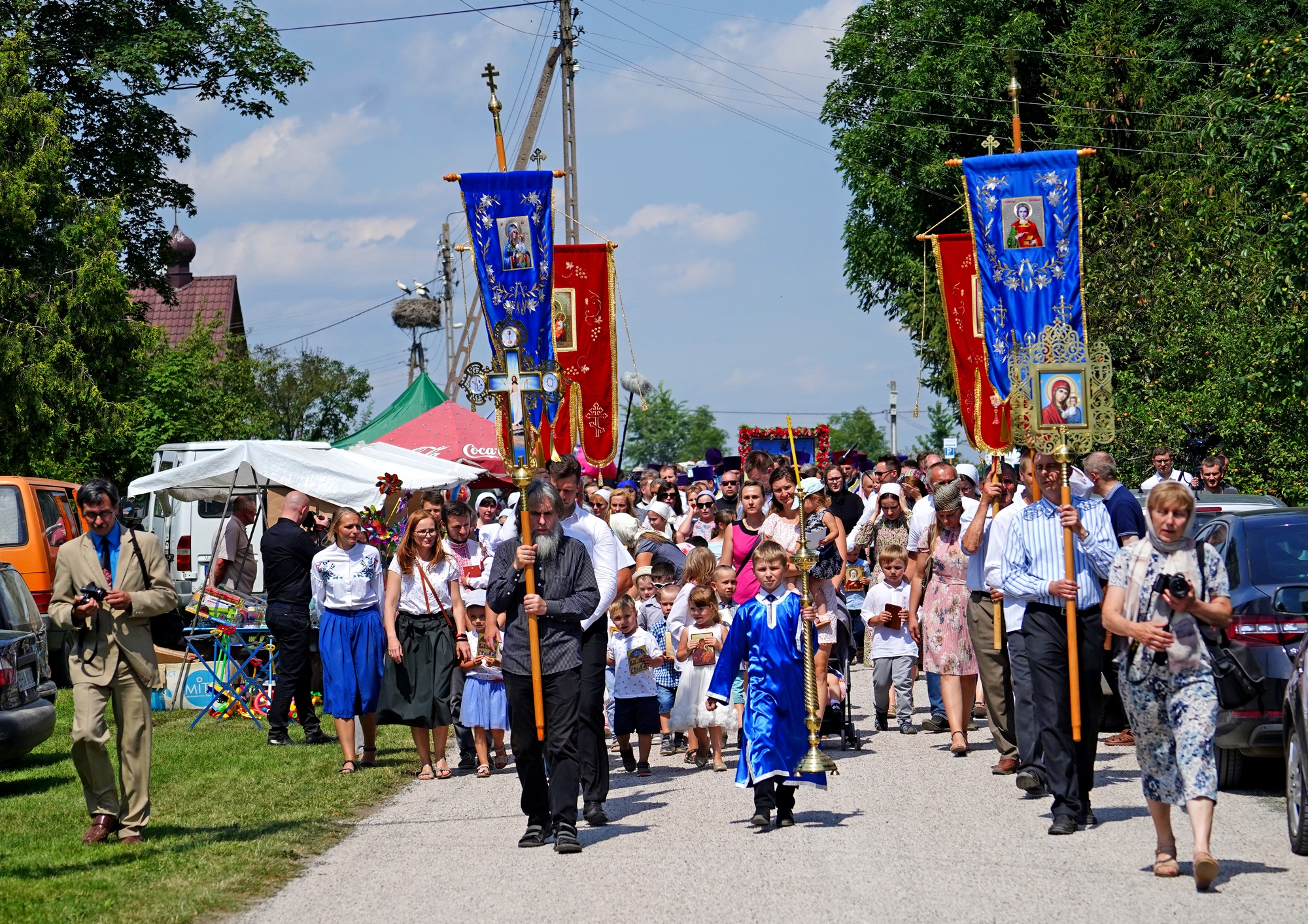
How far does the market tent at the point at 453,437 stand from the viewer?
2520 centimetres

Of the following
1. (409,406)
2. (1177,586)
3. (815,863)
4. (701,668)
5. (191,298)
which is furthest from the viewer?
(191,298)

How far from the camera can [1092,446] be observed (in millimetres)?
9758

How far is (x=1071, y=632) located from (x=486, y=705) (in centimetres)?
444

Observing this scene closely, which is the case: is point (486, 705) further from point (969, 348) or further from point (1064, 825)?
point (969, 348)

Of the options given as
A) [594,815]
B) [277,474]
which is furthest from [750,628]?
[277,474]

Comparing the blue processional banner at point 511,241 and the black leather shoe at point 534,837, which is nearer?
the black leather shoe at point 534,837

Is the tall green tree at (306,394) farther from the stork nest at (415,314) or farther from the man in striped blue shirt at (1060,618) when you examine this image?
the man in striped blue shirt at (1060,618)

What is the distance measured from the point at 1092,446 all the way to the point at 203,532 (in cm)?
1896

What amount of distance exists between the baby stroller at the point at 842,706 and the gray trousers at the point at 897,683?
505 mm

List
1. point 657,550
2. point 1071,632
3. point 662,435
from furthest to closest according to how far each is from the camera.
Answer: point 662,435 → point 657,550 → point 1071,632

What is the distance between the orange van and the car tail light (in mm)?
11957

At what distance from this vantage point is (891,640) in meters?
13.0

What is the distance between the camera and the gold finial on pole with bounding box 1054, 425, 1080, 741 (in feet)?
28.4

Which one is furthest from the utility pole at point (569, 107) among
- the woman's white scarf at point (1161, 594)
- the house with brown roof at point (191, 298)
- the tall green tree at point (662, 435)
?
the tall green tree at point (662, 435)
